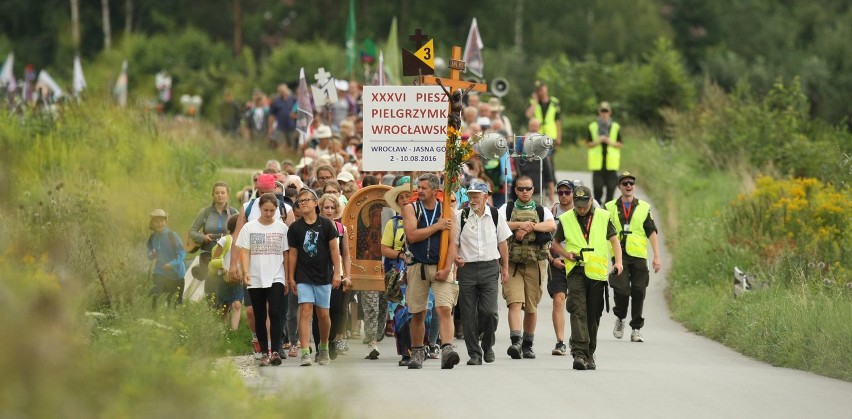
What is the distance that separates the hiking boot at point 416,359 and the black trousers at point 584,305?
4.45 feet

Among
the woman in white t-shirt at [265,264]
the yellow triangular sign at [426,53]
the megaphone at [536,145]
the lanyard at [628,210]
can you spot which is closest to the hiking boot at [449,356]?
the woman in white t-shirt at [265,264]

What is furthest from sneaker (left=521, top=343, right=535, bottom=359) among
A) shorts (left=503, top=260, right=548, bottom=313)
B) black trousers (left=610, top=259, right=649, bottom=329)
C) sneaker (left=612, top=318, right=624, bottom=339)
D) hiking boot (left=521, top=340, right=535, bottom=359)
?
sneaker (left=612, top=318, right=624, bottom=339)

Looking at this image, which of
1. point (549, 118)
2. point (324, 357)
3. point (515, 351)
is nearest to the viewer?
point (324, 357)

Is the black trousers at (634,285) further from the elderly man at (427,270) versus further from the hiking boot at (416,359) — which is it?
the hiking boot at (416,359)

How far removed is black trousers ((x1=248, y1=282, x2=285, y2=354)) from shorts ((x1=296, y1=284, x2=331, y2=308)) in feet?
0.86

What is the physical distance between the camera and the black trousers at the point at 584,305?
16.2m

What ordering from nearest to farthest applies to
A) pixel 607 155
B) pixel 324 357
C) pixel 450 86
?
pixel 324 357
pixel 450 86
pixel 607 155

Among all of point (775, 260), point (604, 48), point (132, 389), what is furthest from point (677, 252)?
point (604, 48)

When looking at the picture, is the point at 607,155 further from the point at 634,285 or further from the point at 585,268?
the point at 585,268

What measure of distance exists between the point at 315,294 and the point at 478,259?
1.60 meters

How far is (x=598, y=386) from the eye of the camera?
48.2ft

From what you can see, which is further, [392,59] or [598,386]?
[392,59]

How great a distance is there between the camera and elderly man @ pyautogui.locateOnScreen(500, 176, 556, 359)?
17.6 m

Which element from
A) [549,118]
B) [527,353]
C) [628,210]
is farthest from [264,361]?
[549,118]
